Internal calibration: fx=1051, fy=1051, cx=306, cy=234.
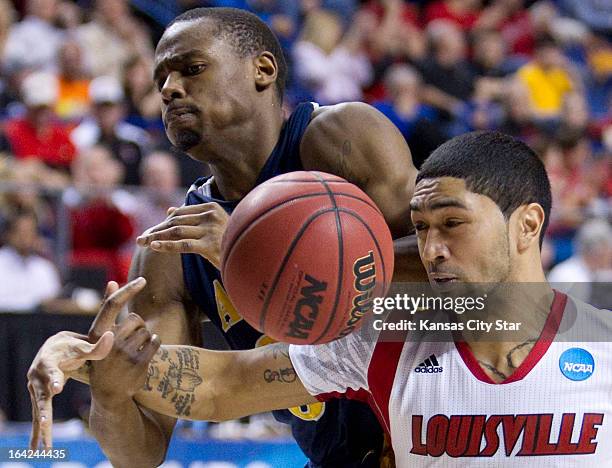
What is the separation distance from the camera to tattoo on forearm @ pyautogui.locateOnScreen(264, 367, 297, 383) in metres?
3.29

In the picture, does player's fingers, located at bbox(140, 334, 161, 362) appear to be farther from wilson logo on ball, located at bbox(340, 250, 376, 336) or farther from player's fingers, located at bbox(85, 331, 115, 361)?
wilson logo on ball, located at bbox(340, 250, 376, 336)

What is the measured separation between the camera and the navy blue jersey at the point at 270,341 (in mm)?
3891

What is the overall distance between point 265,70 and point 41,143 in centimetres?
423

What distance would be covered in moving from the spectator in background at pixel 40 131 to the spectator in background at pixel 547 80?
5.46 m

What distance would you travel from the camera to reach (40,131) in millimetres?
7898

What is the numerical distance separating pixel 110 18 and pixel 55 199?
288 centimetres

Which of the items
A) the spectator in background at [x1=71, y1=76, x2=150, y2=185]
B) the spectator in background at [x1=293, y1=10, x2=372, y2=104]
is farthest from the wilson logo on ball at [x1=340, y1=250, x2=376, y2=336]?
the spectator in background at [x1=293, y1=10, x2=372, y2=104]

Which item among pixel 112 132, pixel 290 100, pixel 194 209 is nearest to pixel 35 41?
pixel 112 132

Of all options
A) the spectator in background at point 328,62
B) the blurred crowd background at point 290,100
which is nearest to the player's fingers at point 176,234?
the blurred crowd background at point 290,100

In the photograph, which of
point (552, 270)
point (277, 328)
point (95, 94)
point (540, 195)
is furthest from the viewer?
point (552, 270)

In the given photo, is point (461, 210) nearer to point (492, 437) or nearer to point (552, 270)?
point (492, 437)

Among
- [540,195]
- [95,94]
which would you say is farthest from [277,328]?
[95,94]

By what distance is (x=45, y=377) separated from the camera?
9.05 ft

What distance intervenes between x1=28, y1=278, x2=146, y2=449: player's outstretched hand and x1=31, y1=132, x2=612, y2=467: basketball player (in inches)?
0.7
